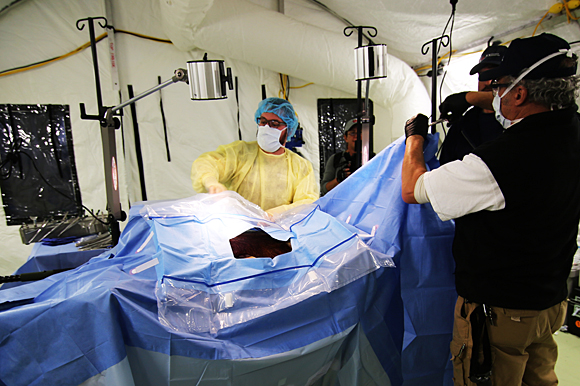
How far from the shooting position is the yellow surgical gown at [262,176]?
216 cm

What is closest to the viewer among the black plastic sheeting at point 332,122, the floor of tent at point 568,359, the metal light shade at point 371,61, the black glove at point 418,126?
the black glove at point 418,126

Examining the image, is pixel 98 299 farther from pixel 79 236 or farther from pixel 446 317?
pixel 79 236

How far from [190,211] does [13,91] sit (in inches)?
101

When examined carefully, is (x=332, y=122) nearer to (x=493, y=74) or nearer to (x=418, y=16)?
(x=418, y=16)

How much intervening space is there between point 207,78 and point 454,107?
3.48 feet

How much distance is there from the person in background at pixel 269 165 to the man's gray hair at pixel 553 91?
1360 millimetres

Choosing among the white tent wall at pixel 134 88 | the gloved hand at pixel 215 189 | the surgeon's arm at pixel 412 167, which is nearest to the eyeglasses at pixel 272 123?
the gloved hand at pixel 215 189

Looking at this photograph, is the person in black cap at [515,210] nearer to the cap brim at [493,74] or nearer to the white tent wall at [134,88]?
the cap brim at [493,74]

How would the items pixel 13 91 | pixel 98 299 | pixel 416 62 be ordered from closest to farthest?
pixel 98 299 → pixel 13 91 → pixel 416 62

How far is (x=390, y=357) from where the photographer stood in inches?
44.9

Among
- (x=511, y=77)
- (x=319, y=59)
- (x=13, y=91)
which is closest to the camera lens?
(x=511, y=77)

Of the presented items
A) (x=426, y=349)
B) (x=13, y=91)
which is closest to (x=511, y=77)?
(x=426, y=349)

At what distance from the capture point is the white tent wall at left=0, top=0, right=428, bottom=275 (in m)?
2.71

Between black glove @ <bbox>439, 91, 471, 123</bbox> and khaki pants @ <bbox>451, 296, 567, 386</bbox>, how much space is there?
2.34 ft
